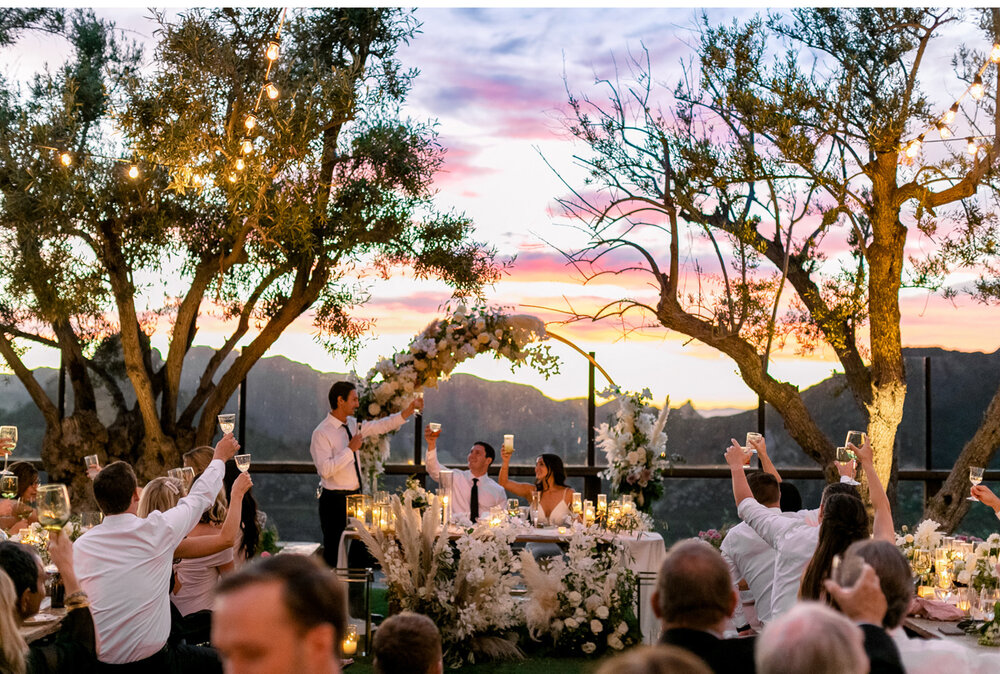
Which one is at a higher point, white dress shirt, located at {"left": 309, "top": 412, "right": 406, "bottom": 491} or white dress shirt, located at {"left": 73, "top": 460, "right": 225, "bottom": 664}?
white dress shirt, located at {"left": 309, "top": 412, "right": 406, "bottom": 491}

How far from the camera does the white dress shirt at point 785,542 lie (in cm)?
465

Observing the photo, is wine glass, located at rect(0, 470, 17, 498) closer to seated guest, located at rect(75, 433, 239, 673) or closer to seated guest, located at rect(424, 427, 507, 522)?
seated guest, located at rect(75, 433, 239, 673)

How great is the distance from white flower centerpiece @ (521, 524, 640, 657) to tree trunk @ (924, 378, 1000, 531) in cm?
410

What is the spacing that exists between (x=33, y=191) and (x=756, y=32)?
22.2ft

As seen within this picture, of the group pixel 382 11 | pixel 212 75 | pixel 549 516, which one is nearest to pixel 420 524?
pixel 549 516

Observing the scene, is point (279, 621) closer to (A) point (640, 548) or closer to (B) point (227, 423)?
(B) point (227, 423)

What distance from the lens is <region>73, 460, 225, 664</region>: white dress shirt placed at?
4.23m

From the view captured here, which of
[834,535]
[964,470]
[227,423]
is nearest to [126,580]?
[227,423]

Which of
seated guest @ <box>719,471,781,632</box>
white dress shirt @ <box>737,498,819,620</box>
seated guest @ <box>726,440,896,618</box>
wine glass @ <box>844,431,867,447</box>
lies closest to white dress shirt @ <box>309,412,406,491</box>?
seated guest @ <box>719,471,781,632</box>

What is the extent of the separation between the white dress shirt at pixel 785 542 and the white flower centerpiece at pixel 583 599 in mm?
2134

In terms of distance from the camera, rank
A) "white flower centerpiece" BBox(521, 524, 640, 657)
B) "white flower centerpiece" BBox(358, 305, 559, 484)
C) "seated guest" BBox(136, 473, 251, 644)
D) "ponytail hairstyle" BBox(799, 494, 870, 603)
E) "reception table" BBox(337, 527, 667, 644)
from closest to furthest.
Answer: "ponytail hairstyle" BBox(799, 494, 870, 603) < "seated guest" BBox(136, 473, 251, 644) < "white flower centerpiece" BBox(521, 524, 640, 657) < "reception table" BBox(337, 527, 667, 644) < "white flower centerpiece" BBox(358, 305, 559, 484)

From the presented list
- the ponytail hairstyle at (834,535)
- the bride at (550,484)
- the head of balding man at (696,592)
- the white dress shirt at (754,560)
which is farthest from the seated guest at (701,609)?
the bride at (550,484)

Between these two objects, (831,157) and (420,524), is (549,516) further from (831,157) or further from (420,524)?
(831,157)

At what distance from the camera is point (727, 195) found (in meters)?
9.77
